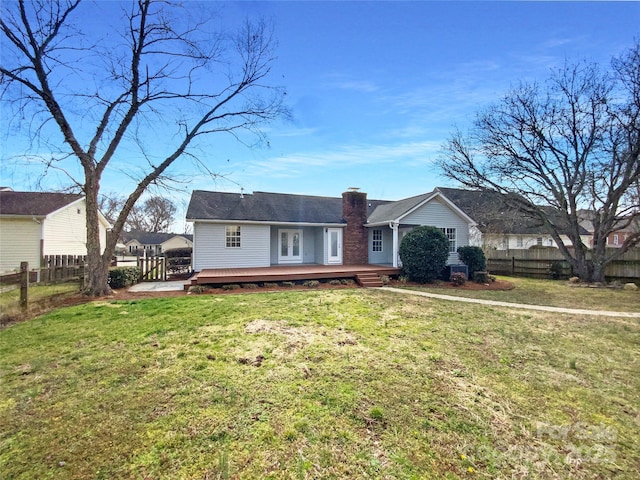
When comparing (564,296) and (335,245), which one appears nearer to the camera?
(564,296)

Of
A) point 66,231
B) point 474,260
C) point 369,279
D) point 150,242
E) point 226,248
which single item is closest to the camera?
point 369,279

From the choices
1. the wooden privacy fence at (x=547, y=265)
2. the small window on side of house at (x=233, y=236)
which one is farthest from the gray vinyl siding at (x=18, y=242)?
the wooden privacy fence at (x=547, y=265)

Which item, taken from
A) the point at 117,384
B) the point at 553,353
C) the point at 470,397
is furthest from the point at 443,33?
the point at 117,384

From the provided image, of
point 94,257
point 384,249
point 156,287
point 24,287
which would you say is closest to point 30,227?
point 94,257

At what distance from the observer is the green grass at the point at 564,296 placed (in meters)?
9.64

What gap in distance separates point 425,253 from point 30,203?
68.7ft

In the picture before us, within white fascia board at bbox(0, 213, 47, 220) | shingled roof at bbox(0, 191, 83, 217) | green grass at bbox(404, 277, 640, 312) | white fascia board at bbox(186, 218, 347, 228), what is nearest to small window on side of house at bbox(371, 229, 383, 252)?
white fascia board at bbox(186, 218, 347, 228)

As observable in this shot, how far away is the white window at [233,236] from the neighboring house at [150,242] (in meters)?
34.9

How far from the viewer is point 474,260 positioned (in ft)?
48.8

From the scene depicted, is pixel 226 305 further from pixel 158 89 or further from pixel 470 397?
pixel 158 89

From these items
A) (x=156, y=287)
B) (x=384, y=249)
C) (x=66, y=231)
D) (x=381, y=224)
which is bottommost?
(x=156, y=287)

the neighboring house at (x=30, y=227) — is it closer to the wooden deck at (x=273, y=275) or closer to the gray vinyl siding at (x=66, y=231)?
the gray vinyl siding at (x=66, y=231)

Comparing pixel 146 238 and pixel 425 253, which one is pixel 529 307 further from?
pixel 146 238

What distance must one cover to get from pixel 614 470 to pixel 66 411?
5.30 m
